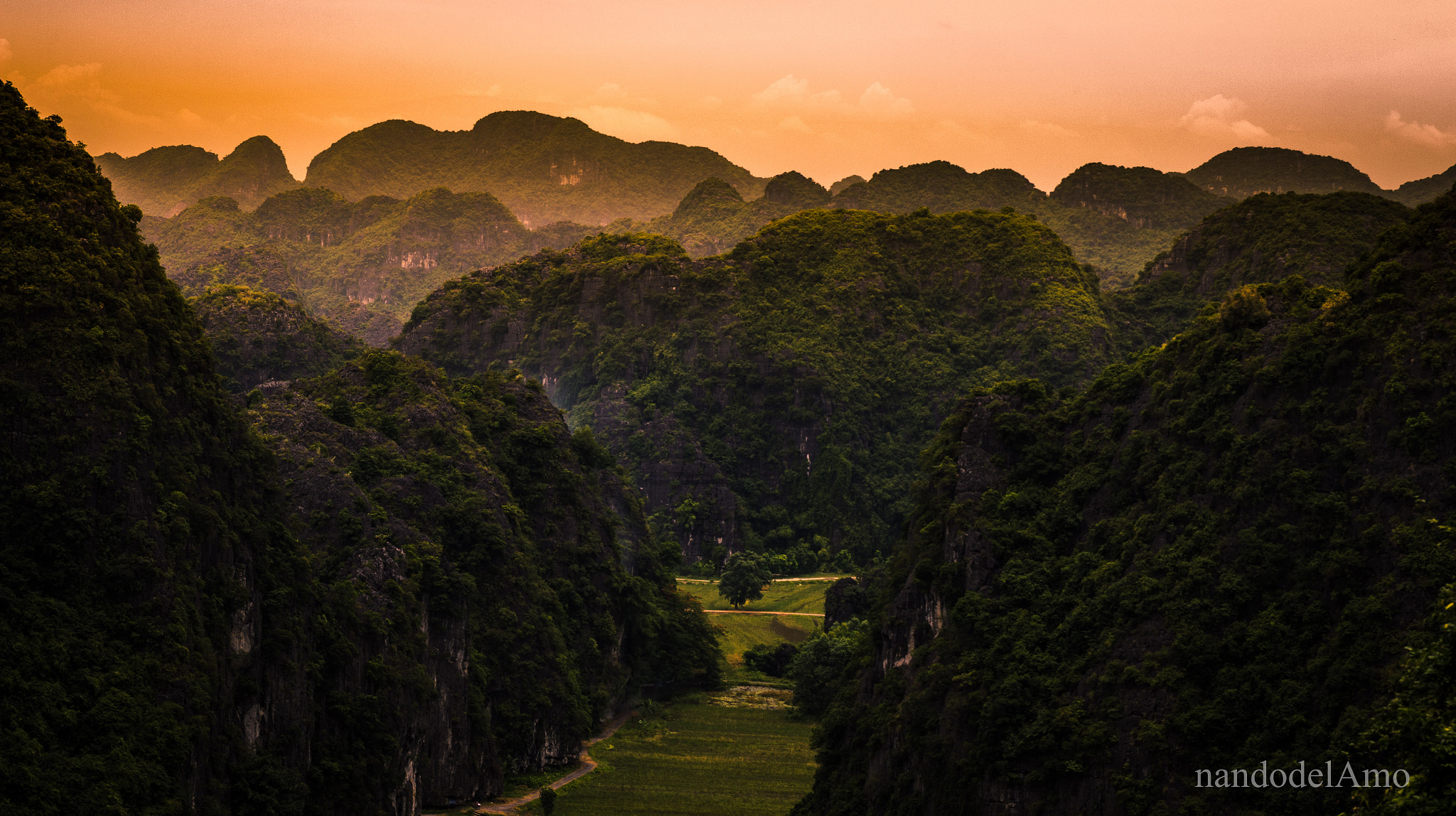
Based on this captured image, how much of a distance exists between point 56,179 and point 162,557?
14.8 metres

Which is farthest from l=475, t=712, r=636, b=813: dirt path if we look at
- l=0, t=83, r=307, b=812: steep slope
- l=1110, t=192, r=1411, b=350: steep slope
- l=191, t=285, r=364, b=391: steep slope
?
l=1110, t=192, r=1411, b=350: steep slope

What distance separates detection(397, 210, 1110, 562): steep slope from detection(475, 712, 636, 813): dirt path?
49.8 meters

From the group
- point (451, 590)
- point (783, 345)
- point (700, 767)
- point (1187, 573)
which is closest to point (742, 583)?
point (700, 767)

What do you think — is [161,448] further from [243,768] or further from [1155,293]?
[1155,293]

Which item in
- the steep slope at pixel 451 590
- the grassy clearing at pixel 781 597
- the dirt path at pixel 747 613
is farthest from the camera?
the grassy clearing at pixel 781 597

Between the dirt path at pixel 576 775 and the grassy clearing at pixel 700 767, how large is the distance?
20.0 inches

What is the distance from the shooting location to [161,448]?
49906 millimetres

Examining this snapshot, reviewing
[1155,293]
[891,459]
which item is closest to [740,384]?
[891,459]

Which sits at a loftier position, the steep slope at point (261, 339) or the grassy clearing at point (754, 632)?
the steep slope at point (261, 339)

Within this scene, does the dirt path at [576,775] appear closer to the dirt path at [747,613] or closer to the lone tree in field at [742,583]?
the dirt path at [747,613]

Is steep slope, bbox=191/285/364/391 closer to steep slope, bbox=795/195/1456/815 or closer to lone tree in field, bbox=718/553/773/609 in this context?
lone tree in field, bbox=718/553/773/609

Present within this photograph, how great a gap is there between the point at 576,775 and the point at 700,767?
22.3 ft

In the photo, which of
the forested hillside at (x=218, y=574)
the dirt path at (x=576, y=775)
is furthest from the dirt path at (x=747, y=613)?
the forested hillside at (x=218, y=574)

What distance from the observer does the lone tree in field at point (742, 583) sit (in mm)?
115438
